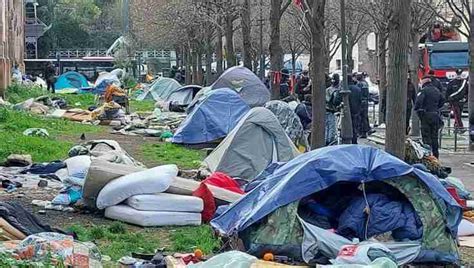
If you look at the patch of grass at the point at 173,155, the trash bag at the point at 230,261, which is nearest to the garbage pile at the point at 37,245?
the trash bag at the point at 230,261

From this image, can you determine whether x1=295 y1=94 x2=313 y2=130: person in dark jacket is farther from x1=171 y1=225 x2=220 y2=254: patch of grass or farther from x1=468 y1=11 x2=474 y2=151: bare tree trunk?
x1=171 y1=225 x2=220 y2=254: patch of grass

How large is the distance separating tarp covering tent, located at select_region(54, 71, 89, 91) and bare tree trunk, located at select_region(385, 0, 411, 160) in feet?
151

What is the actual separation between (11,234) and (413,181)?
163 inches

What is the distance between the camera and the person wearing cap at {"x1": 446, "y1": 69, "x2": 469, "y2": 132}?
94.7ft

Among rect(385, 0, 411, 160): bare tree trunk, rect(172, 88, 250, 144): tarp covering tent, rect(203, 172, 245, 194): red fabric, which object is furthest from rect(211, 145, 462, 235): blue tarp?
rect(172, 88, 250, 144): tarp covering tent

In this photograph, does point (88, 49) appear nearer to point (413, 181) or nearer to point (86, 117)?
point (86, 117)

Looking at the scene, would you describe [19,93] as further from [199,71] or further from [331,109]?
[331,109]

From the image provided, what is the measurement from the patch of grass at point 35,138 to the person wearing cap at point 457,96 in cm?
1018

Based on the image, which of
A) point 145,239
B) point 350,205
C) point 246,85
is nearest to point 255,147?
point 145,239

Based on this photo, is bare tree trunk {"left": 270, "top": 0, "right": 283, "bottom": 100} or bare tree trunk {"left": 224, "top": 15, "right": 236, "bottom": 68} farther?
bare tree trunk {"left": 224, "top": 15, "right": 236, "bottom": 68}

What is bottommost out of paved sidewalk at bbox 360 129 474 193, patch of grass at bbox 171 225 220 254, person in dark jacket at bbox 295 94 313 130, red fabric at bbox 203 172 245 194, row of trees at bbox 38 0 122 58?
paved sidewalk at bbox 360 129 474 193

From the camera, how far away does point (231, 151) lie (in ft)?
54.9

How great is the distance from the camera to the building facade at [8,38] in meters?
39.8

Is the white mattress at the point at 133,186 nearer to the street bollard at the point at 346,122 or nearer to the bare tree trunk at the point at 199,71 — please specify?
the street bollard at the point at 346,122
